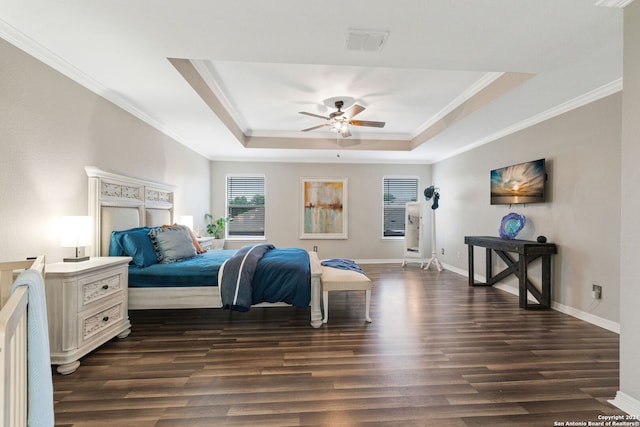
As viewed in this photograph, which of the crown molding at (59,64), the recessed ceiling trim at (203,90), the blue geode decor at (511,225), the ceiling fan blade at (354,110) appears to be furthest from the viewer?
the blue geode decor at (511,225)

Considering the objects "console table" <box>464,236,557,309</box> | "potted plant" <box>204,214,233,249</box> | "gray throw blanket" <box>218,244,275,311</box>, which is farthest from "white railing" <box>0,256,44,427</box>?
"potted plant" <box>204,214,233,249</box>

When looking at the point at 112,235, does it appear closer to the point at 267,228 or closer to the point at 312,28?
the point at 312,28

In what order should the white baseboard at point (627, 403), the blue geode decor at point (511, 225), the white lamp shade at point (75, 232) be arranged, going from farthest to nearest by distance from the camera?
the blue geode decor at point (511, 225)
the white lamp shade at point (75, 232)
the white baseboard at point (627, 403)

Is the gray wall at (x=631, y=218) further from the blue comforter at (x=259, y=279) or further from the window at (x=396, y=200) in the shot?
the window at (x=396, y=200)

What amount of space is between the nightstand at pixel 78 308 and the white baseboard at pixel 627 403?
12.3 feet

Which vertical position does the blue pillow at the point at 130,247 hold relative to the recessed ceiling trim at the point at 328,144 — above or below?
below

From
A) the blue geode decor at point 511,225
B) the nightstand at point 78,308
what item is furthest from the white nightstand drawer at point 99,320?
the blue geode decor at point 511,225

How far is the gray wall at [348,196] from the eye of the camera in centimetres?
703

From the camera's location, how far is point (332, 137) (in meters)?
6.02

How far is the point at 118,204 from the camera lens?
343 cm

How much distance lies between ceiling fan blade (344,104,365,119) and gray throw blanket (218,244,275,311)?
7.44 ft

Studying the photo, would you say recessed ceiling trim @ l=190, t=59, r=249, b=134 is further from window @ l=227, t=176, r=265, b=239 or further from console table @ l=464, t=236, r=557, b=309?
console table @ l=464, t=236, r=557, b=309

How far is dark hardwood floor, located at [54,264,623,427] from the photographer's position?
178cm

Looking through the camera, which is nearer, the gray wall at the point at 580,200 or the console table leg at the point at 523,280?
the gray wall at the point at 580,200
